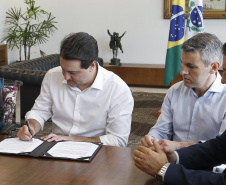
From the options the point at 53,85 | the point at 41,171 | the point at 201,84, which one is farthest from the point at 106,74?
the point at 41,171

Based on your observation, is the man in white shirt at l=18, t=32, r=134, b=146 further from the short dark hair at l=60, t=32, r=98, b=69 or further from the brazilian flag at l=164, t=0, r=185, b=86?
the brazilian flag at l=164, t=0, r=185, b=86

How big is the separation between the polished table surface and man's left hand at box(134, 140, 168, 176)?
0.16 feet

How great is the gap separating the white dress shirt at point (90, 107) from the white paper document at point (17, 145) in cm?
46

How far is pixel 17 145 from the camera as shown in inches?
91.8

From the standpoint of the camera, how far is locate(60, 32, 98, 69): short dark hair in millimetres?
2553

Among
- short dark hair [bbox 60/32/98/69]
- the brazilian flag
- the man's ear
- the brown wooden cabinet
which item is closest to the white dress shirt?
short dark hair [bbox 60/32/98/69]

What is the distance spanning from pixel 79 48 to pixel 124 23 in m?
7.09

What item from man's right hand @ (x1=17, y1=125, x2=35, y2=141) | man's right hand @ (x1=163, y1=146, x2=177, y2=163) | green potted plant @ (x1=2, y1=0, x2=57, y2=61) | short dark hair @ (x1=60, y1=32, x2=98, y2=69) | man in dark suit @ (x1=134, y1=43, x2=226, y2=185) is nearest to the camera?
man in dark suit @ (x1=134, y1=43, x2=226, y2=185)

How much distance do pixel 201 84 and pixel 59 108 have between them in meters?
1.08

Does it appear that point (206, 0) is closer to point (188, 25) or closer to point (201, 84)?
point (188, 25)

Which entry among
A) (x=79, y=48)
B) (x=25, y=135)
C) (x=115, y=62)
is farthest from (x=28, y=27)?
(x=25, y=135)

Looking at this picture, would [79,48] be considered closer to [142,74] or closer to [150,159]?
[150,159]

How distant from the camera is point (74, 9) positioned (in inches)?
388

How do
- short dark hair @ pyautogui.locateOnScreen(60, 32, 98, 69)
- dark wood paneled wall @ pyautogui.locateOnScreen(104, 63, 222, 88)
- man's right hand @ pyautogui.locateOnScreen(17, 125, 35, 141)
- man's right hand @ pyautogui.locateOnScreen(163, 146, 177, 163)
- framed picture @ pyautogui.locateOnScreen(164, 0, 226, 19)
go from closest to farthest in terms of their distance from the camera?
man's right hand @ pyautogui.locateOnScreen(163, 146, 177, 163), man's right hand @ pyautogui.locateOnScreen(17, 125, 35, 141), short dark hair @ pyautogui.locateOnScreen(60, 32, 98, 69), framed picture @ pyautogui.locateOnScreen(164, 0, 226, 19), dark wood paneled wall @ pyautogui.locateOnScreen(104, 63, 222, 88)
